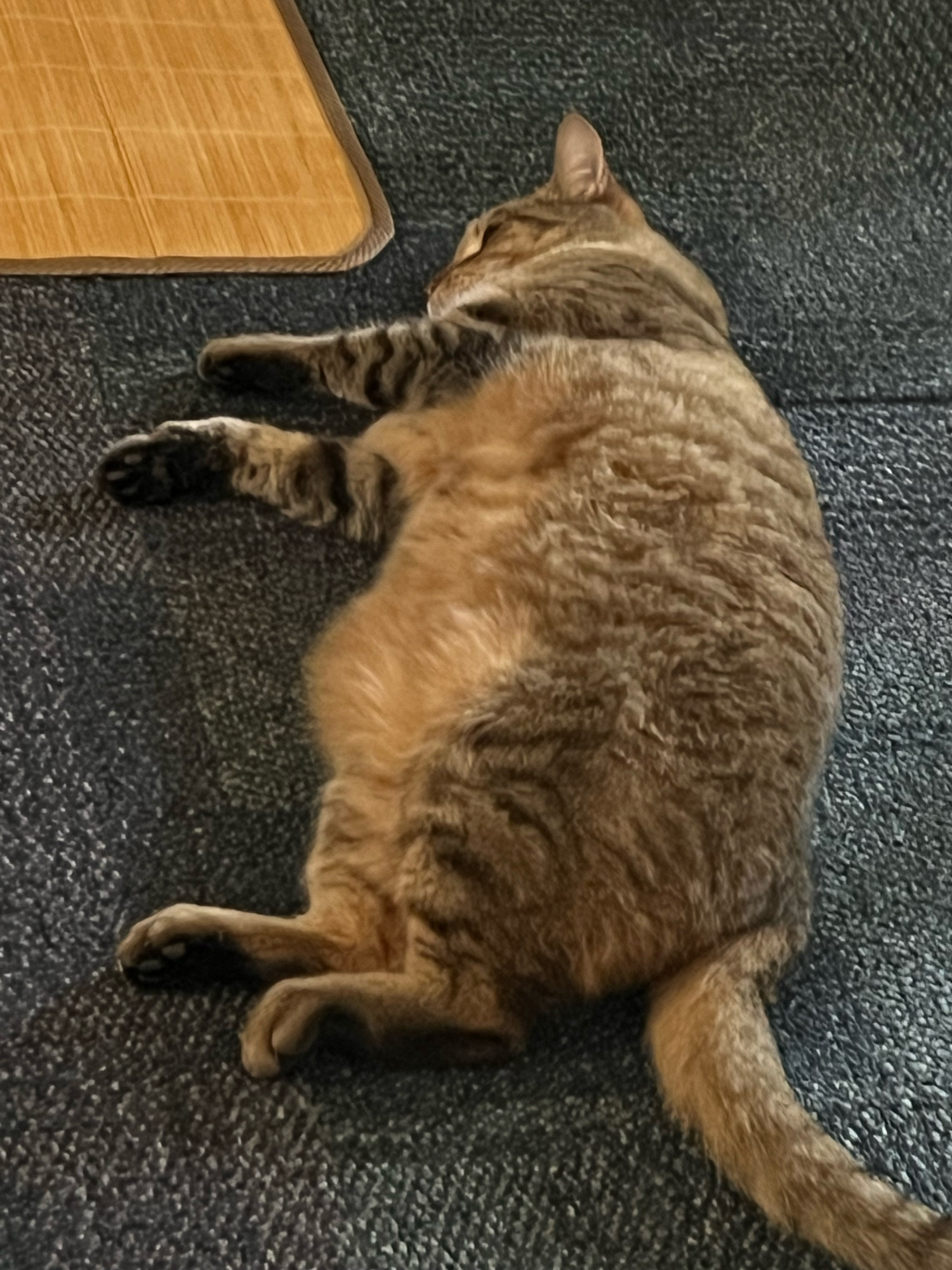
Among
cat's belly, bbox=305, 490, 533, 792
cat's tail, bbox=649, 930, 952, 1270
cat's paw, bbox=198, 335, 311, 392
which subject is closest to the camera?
cat's tail, bbox=649, 930, 952, 1270

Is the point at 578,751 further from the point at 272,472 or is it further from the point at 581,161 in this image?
the point at 581,161

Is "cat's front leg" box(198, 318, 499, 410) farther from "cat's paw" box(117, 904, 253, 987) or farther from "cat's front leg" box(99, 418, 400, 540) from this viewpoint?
"cat's paw" box(117, 904, 253, 987)

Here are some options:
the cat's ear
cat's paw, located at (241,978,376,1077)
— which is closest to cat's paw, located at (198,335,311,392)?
the cat's ear

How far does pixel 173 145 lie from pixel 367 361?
2.19ft

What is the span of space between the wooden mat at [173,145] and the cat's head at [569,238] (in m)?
0.18

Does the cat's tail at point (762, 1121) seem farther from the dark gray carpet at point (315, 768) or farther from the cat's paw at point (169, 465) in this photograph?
the cat's paw at point (169, 465)

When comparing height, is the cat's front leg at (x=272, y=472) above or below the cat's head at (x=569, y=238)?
below

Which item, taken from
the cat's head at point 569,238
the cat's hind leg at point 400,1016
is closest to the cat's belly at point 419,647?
the cat's hind leg at point 400,1016

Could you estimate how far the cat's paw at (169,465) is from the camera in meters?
1.72

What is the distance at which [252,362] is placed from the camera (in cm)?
185

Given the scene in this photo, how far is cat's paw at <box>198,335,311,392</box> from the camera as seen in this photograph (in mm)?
1847

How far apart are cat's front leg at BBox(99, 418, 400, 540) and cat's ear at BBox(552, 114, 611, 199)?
0.68 m

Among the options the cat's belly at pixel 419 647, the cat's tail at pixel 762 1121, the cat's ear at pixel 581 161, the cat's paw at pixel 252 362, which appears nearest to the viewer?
the cat's tail at pixel 762 1121

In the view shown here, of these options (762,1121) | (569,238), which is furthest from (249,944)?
(569,238)
